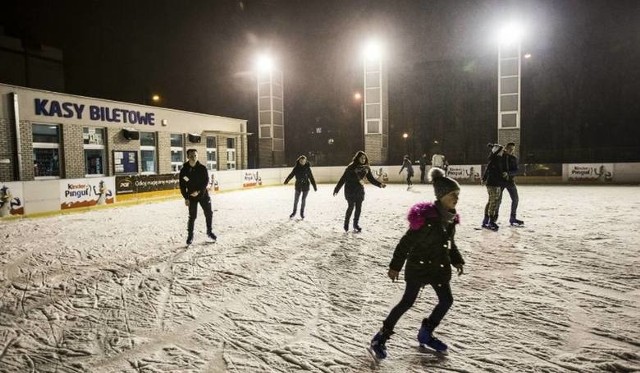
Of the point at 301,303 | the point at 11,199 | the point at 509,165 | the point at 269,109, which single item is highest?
the point at 269,109

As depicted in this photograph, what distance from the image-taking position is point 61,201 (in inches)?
486

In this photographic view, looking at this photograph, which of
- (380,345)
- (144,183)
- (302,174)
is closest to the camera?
(380,345)

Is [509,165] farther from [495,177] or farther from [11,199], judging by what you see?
[11,199]

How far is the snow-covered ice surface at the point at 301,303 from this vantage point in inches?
116

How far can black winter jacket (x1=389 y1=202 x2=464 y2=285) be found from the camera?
277 centimetres

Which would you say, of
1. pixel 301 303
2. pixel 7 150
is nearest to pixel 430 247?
pixel 301 303

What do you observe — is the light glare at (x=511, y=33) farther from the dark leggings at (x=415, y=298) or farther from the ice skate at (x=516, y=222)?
the dark leggings at (x=415, y=298)

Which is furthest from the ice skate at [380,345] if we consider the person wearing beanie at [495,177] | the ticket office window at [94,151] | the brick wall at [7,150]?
the ticket office window at [94,151]

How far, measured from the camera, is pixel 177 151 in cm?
1991

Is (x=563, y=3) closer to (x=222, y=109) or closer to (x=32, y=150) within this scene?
(x=222, y=109)

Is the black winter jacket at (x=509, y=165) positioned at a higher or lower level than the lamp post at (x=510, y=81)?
lower

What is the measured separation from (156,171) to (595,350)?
18774 millimetres

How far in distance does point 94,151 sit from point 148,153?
270cm

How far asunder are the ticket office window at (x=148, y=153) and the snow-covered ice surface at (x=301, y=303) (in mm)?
10183
